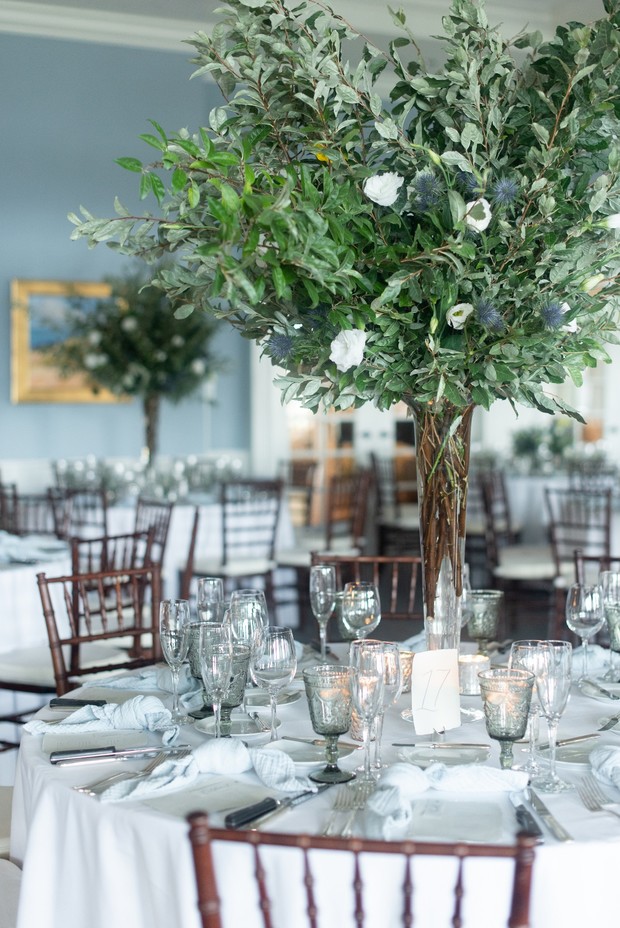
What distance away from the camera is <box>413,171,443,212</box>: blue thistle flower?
1.87 m

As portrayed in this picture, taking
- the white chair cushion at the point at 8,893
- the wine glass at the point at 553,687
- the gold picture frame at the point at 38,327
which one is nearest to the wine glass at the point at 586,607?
the wine glass at the point at 553,687

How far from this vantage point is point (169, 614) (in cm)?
204

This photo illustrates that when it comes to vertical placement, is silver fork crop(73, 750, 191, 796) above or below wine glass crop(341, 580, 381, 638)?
below

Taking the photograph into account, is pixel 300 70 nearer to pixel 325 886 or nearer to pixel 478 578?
pixel 325 886

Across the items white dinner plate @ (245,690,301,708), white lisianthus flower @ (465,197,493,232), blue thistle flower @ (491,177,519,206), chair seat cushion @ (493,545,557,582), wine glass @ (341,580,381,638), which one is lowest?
chair seat cushion @ (493,545,557,582)

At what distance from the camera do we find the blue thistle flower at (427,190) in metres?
1.87

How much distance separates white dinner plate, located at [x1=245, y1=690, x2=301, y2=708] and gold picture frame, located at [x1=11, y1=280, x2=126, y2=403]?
5563 millimetres

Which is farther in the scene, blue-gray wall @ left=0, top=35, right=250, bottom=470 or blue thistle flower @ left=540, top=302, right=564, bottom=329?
blue-gray wall @ left=0, top=35, right=250, bottom=470


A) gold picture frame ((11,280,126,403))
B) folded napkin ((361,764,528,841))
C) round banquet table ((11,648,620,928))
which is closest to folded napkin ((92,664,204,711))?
round banquet table ((11,648,620,928))

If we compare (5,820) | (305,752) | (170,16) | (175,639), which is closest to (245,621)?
(175,639)

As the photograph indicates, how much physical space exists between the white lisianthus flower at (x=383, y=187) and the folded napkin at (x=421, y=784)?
0.94 metres

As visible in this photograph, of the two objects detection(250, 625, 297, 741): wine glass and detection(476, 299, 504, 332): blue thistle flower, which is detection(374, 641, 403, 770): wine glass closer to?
detection(250, 625, 297, 741): wine glass

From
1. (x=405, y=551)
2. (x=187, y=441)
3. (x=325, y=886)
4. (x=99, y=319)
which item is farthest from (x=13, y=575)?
(x=405, y=551)

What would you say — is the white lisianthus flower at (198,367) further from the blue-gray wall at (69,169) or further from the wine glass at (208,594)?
the wine glass at (208,594)
